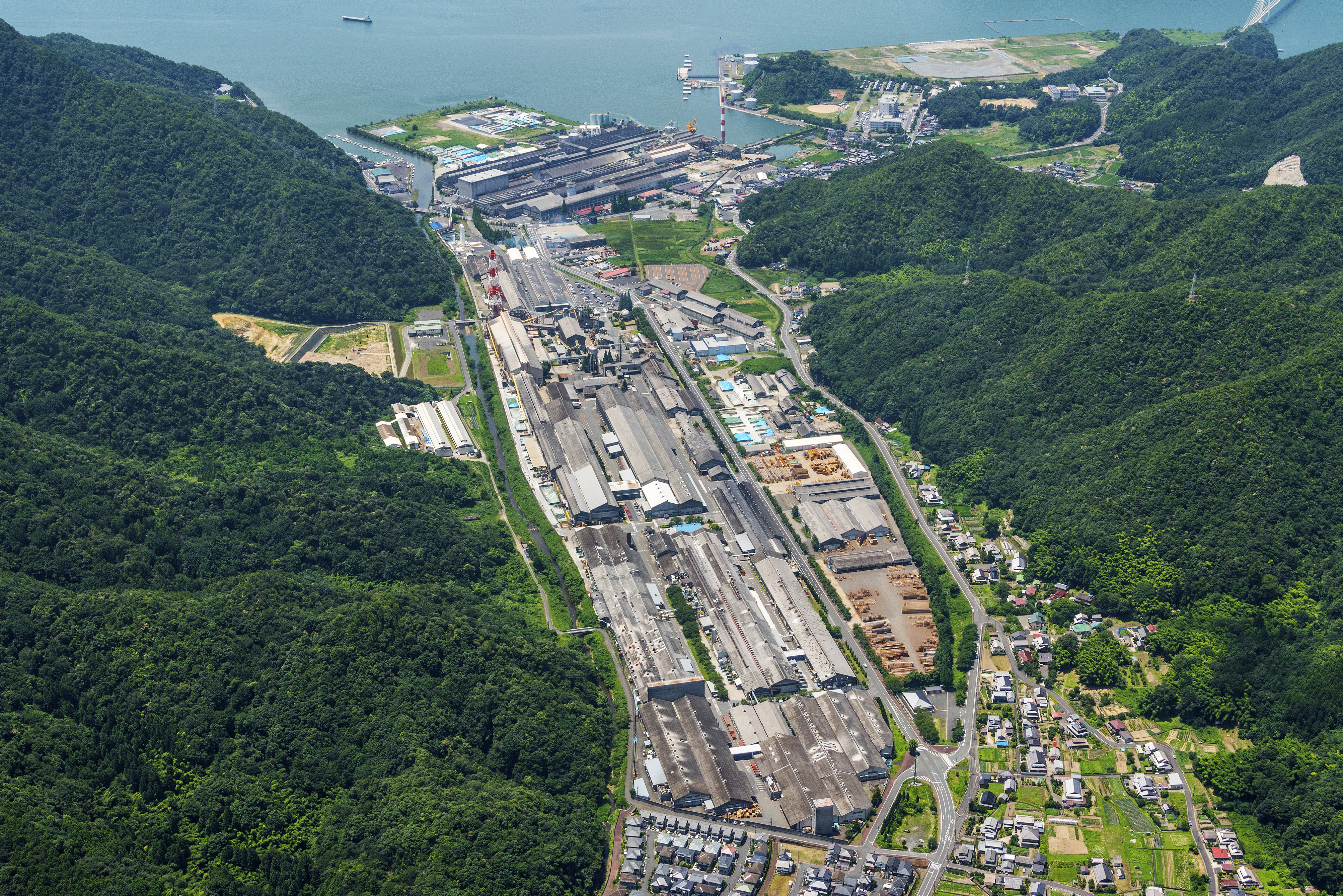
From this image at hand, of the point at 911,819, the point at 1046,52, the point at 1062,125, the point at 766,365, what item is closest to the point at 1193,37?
the point at 1046,52

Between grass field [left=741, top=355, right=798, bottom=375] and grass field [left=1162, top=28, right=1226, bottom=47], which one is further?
grass field [left=1162, top=28, right=1226, bottom=47]

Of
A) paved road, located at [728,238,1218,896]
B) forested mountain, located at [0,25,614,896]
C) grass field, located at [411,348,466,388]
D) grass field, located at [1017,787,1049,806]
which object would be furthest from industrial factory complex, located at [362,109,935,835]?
grass field, located at [1017,787,1049,806]

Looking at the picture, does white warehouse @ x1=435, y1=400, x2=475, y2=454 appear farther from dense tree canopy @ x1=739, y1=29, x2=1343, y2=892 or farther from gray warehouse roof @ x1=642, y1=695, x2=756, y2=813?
gray warehouse roof @ x1=642, y1=695, x2=756, y2=813

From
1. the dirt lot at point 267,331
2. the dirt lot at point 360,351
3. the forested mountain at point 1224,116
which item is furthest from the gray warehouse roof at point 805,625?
the forested mountain at point 1224,116

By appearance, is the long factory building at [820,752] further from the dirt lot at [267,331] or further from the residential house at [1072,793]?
the dirt lot at [267,331]

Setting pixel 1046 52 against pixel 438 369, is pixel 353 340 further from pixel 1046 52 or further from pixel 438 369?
pixel 1046 52

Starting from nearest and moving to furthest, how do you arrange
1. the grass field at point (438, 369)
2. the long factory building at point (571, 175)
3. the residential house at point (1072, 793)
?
the residential house at point (1072, 793) < the grass field at point (438, 369) < the long factory building at point (571, 175)
